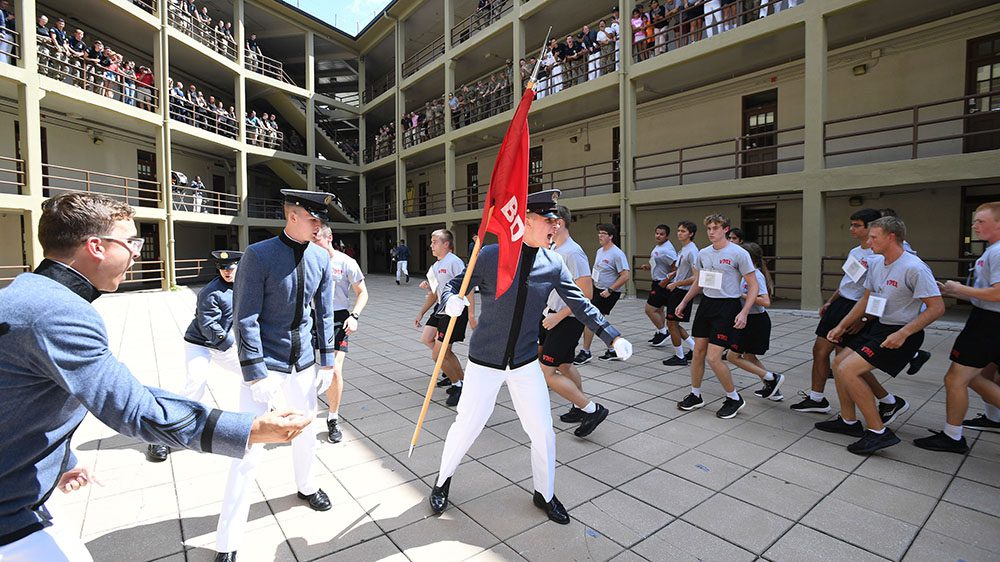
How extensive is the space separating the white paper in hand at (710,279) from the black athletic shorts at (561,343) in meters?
1.47

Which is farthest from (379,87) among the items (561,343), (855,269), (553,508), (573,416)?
(553,508)

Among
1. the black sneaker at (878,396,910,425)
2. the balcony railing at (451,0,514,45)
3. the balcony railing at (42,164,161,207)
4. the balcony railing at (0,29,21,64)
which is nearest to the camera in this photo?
the black sneaker at (878,396,910,425)

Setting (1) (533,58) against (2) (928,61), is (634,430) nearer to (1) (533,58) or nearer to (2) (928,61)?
(2) (928,61)

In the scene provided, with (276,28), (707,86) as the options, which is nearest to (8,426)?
(707,86)

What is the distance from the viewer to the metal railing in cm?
1777

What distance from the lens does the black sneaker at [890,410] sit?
416 cm

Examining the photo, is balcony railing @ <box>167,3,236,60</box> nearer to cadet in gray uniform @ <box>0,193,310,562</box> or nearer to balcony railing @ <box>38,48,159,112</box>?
balcony railing @ <box>38,48,159,112</box>

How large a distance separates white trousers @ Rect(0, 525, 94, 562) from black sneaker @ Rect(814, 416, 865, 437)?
197 inches

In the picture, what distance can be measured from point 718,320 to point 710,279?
1.41ft

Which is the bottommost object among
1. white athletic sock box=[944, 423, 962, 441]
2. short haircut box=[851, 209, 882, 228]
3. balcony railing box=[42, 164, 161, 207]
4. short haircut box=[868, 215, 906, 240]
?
white athletic sock box=[944, 423, 962, 441]

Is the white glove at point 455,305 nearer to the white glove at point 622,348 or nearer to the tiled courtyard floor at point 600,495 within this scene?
the white glove at point 622,348

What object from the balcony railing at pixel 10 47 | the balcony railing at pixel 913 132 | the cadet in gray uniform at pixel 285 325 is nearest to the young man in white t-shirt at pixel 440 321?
the cadet in gray uniform at pixel 285 325

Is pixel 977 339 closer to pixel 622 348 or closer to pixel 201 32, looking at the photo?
pixel 622 348

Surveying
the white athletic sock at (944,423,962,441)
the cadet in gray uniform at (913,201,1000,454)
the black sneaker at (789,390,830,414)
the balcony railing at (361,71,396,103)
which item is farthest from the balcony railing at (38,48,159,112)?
the white athletic sock at (944,423,962,441)
